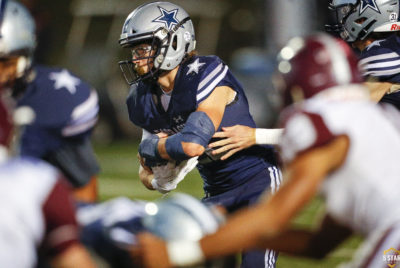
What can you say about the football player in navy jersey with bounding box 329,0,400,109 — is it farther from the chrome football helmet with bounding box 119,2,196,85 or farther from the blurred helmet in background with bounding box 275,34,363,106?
the blurred helmet in background with bounding box 275,34,363,106

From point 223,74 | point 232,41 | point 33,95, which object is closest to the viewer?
point 33,95

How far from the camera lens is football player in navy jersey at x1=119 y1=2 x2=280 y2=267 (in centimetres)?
368

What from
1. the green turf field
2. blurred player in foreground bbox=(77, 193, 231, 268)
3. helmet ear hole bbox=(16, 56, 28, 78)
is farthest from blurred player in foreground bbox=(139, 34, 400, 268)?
the green turf field

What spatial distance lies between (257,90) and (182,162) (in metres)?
7.47

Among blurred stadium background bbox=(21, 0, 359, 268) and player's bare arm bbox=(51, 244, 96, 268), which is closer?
player's bare arm bbox=(51, 244, 96, 268)

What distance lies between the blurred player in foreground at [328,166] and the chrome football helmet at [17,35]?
0.98m

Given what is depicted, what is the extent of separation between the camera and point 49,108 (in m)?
2.78

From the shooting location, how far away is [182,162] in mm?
3811

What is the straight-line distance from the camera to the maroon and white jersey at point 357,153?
230 cm

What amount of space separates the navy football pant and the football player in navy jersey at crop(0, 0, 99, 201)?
1007 mm

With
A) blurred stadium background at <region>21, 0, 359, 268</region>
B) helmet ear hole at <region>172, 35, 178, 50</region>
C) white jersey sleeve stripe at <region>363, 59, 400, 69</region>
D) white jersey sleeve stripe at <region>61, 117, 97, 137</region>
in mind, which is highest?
white jersey sleeve stripe at <region>363, 59, 400, 69</region>

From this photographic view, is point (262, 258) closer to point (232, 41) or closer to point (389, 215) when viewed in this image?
point (389, 215)

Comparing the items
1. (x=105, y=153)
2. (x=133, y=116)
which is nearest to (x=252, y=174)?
(x=133, y=116)

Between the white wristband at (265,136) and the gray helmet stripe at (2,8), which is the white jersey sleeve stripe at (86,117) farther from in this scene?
the white wristband at (265,136)
